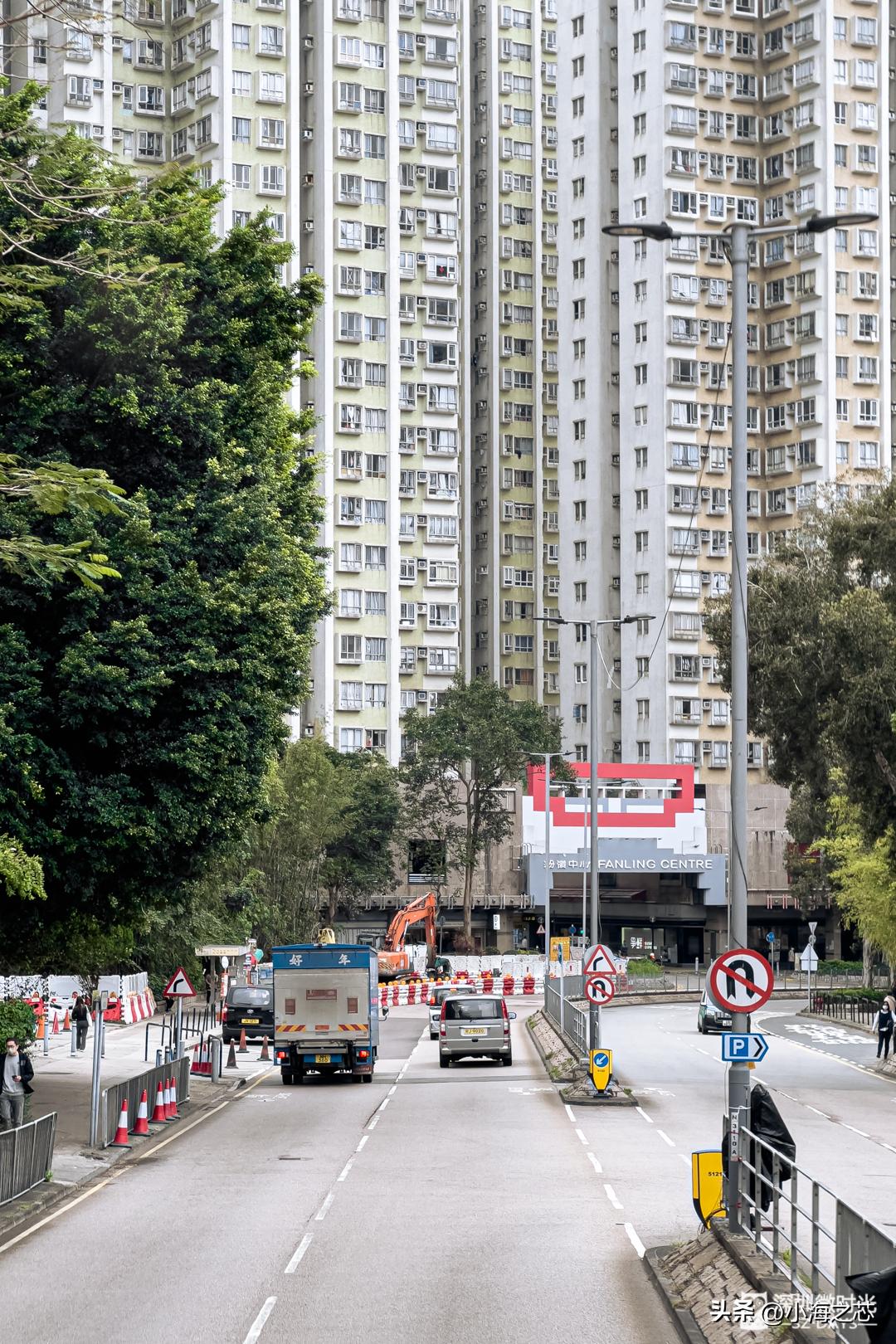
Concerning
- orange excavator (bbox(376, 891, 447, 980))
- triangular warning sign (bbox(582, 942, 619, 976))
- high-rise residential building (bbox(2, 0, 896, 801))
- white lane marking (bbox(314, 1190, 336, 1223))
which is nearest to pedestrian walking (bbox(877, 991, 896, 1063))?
triangular warning sign (bbox(582, 942, 619, 976))

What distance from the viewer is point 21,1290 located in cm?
1631

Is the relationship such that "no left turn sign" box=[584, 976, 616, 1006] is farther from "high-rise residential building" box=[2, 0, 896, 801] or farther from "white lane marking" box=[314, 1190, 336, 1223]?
"high-rise residential building" box=[2, 0, 896, 801]

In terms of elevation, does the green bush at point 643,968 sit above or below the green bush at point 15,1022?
below

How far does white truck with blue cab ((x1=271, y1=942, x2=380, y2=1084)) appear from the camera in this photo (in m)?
41.0

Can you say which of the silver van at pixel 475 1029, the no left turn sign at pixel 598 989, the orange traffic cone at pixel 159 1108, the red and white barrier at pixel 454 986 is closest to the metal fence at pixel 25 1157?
the orange traffic cone at pixel 159 1108

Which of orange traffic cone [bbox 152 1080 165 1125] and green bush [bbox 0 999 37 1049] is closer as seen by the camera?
green bush [bbox 0 999 37 1049]

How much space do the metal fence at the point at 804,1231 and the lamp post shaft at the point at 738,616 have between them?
6.16ft

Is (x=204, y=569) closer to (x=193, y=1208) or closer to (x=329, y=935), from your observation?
(x=193, y=1208)

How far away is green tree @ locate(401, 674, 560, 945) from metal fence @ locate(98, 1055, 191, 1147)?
63.7m

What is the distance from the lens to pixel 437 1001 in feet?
216

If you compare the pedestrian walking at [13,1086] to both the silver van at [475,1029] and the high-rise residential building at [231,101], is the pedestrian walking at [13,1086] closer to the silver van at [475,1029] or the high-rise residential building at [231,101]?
the silver van at [475,1029]

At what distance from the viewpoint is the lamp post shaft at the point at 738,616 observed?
18.6 m

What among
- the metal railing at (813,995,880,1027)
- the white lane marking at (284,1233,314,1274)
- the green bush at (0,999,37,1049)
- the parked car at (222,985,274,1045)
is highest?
the green bush at (0,999,37,1049)

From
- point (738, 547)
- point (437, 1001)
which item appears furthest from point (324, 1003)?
point (437, 1001)
